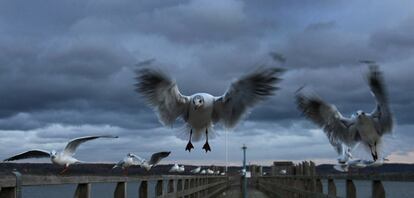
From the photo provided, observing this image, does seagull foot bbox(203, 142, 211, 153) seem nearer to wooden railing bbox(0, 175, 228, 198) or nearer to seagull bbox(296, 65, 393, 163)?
wooden railing bbox(0, 175, 228, 198)

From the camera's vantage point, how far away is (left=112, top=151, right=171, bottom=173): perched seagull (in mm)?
21438

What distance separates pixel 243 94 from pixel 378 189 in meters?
5.64

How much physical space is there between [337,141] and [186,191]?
19.6 feet

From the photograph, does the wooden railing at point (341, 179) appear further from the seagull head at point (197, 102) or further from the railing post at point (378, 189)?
the seagull head at point (197, 102)

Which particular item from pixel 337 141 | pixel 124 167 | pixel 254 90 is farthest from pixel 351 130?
pixel 124 167

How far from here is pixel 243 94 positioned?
13.3 metres

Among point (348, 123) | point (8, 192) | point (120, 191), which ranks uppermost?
point (348, 123)

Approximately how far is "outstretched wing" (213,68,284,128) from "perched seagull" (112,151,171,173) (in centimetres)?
681

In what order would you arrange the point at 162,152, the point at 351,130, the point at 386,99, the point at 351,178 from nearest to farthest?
the point at 351,178 → the point at 386,99 → the point at 351,130 → the point at 162,152

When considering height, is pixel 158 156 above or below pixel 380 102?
below

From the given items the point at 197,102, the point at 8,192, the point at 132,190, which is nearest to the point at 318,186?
the point at 197,102

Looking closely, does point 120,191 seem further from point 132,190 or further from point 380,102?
point 132,190

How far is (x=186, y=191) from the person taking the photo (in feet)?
45.1

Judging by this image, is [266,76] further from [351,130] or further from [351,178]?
[351,130]
